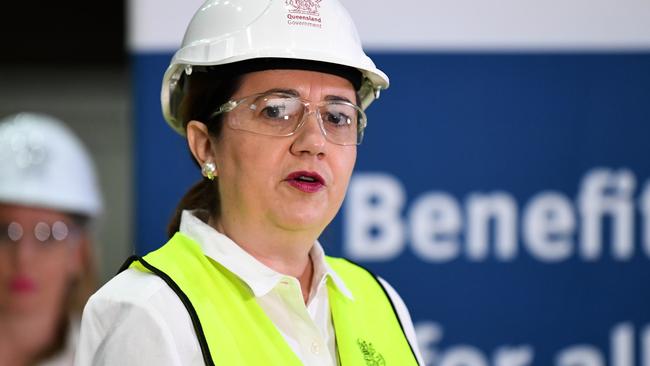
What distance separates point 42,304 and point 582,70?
163 centimetres

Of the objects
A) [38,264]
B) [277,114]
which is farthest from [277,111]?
[38,264]

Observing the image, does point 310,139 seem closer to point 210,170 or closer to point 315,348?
point 210,170

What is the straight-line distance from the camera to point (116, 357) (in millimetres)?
1228

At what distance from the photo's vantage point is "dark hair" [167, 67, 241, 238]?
1455mm

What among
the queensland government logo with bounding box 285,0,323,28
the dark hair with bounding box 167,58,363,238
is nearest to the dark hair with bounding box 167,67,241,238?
the dark hair with bounding box 167,58,363,238

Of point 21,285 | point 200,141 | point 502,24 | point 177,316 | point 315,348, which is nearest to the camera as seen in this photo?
point 177,316

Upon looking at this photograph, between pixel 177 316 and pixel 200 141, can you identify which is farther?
pixel 200 141

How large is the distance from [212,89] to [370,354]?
1.52ft

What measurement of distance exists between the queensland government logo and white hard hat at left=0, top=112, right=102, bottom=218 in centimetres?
155

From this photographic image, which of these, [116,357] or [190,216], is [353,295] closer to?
[190,216]

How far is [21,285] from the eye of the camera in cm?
279

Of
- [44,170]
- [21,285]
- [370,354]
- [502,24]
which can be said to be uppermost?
[502,24]

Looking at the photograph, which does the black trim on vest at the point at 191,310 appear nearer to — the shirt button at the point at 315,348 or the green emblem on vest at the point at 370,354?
the shirt button at the point at 315,348

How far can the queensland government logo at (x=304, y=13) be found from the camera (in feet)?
4.75
